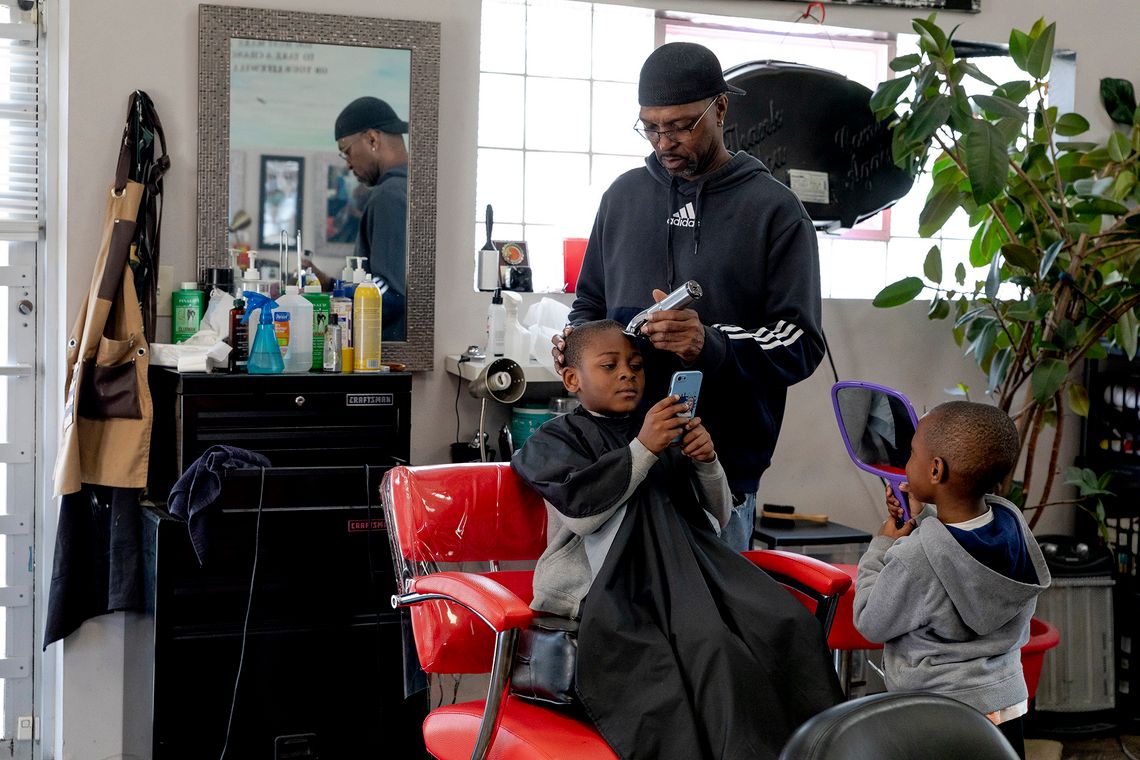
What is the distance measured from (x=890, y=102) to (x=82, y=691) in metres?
2.91

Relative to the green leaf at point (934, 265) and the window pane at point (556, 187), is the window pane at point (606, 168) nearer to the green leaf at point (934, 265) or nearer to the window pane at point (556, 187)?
the window pane at point (556, 187)

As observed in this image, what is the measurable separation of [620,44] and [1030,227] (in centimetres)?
145

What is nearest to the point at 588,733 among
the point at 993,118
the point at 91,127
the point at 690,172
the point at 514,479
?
the point at 514,479

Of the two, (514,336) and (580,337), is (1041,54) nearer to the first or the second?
(514,336)

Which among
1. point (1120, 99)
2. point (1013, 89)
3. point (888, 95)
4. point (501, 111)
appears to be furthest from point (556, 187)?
point (1120, 99)

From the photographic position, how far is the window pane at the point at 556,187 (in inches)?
146

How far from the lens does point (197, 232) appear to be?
125 inches

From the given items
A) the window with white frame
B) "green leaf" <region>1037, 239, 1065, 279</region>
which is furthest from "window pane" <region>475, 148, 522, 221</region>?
"green leaf" <region>1037, 239, 1065, 279</region>

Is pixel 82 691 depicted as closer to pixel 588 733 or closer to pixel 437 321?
pixel 437 321

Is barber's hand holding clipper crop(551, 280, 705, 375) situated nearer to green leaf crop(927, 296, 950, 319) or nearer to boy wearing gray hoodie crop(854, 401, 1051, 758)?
boy wearing gray hoodie crop(854, 401, 1051, 758)

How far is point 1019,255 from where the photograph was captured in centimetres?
335

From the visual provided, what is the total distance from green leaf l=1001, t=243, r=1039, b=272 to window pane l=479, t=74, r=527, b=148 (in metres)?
1.55

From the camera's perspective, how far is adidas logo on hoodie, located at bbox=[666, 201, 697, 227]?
7.64ft

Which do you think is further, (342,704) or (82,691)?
(82,691)
